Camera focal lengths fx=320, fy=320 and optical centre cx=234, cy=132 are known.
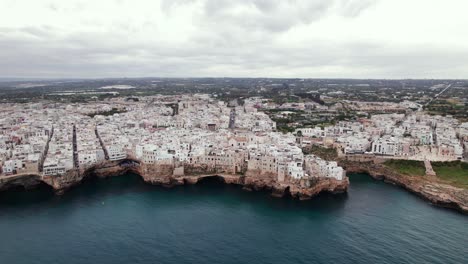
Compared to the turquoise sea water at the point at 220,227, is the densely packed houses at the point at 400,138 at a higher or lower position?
higher

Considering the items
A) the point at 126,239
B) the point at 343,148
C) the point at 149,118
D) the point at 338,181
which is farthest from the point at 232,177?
the point at 149,118

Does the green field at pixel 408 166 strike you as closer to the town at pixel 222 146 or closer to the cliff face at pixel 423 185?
the cliff face at pixel 423 185

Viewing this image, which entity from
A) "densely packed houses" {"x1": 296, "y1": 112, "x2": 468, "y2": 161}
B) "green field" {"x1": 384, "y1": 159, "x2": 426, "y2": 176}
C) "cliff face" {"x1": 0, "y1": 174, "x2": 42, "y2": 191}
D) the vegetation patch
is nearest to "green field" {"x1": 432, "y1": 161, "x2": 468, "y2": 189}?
"green field" {"x1": 384, "y1": 159, "x2": 426, "y2": 176}

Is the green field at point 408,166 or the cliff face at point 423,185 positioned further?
the green field at point 408,166

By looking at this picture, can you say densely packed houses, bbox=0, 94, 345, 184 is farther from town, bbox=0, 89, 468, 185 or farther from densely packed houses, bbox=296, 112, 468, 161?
densely packed houses, bbox=296, 112, 468, 161

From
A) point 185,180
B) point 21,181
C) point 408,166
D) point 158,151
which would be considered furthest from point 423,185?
point 21,181

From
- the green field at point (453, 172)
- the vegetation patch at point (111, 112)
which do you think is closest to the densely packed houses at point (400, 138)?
the green field at point (453, 172)

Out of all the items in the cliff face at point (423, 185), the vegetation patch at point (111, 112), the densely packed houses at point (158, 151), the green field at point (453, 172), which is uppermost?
the vegetation patch at point (111, 112)
